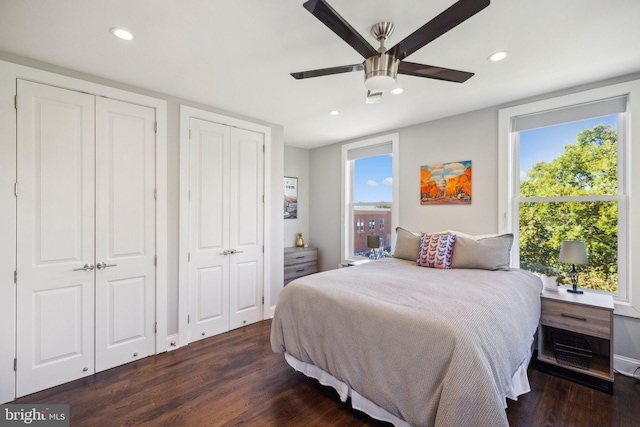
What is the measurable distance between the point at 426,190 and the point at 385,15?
2382 millimetres

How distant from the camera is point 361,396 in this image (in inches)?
71.0

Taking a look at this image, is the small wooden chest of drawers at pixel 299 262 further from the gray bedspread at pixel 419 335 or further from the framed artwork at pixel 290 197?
the gray bedspread at pixel 419 335

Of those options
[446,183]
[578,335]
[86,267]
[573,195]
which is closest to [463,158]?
[446,183]

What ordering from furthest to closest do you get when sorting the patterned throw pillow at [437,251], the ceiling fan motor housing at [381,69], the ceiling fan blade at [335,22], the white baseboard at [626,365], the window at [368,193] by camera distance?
the window at [368,193] → the patterned throw pillow at [437,251] → the white baseboard at [626,365] → the ceiling fan motor housing at [381,69] → the ceiling fan blade at [335,22]

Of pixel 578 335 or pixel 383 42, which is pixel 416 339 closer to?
pixel 383 42

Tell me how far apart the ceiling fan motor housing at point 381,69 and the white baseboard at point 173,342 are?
2996 millimetres

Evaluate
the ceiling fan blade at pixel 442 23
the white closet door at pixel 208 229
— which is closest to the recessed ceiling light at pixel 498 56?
the ceiling fan blade at pixel 442 23

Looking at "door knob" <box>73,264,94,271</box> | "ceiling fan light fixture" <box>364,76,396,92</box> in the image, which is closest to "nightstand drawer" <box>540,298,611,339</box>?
"ceiling fan light fixture" <box>364,76,396,92</box>

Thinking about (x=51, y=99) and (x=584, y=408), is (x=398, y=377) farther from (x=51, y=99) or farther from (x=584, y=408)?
(x=51, y=99)

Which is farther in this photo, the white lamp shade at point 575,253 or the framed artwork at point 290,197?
the framed artwork at point 290,197

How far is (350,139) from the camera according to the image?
4.59 m

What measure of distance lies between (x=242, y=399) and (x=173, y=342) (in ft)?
4.08

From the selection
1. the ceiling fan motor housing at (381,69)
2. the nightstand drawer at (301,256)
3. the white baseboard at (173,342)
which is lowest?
the white baseboard at (173,342)

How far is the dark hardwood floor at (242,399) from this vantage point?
1.88 meters
